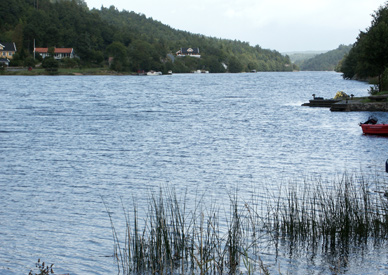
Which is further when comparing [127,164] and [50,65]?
[50,65]

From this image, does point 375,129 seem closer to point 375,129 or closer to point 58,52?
point 375,129

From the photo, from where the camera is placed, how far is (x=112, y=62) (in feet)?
652

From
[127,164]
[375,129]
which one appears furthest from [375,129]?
[127,164]

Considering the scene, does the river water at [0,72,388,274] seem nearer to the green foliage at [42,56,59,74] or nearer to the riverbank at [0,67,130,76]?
the riverbank at [0,67,130,76]

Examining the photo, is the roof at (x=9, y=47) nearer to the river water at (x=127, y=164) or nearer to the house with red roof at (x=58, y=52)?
the house with red roof at (x=58, y=52)

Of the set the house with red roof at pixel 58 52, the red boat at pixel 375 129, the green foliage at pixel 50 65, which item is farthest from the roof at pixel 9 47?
the red boat at pixel 375 129

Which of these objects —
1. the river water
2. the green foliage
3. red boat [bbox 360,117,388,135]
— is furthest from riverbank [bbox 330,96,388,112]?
the green foliage

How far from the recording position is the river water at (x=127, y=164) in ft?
41.8

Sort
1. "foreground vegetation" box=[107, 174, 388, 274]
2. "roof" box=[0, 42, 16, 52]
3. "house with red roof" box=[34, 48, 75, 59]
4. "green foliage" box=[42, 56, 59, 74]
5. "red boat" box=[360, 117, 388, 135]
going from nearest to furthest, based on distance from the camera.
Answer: "foreground vegetation" box=[107, 174, 388, 274], "red boat" box=[360, 117, 388, 135], "green foliage" box=[42, 56, 59, 74], "roof" box=[0, 42, 16, 52], "house with red roof" box=[34, 48, 75, 59]

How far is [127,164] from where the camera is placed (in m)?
24.4

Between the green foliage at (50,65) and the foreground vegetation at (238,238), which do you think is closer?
the foreground vegetation at (238,238)

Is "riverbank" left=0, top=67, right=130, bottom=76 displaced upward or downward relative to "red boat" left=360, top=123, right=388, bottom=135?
upward

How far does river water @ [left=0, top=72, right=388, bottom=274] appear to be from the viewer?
41.8ft

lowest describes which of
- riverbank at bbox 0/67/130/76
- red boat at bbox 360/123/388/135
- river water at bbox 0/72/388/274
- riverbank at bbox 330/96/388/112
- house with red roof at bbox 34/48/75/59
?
river water at bbox 0/72/388/274
